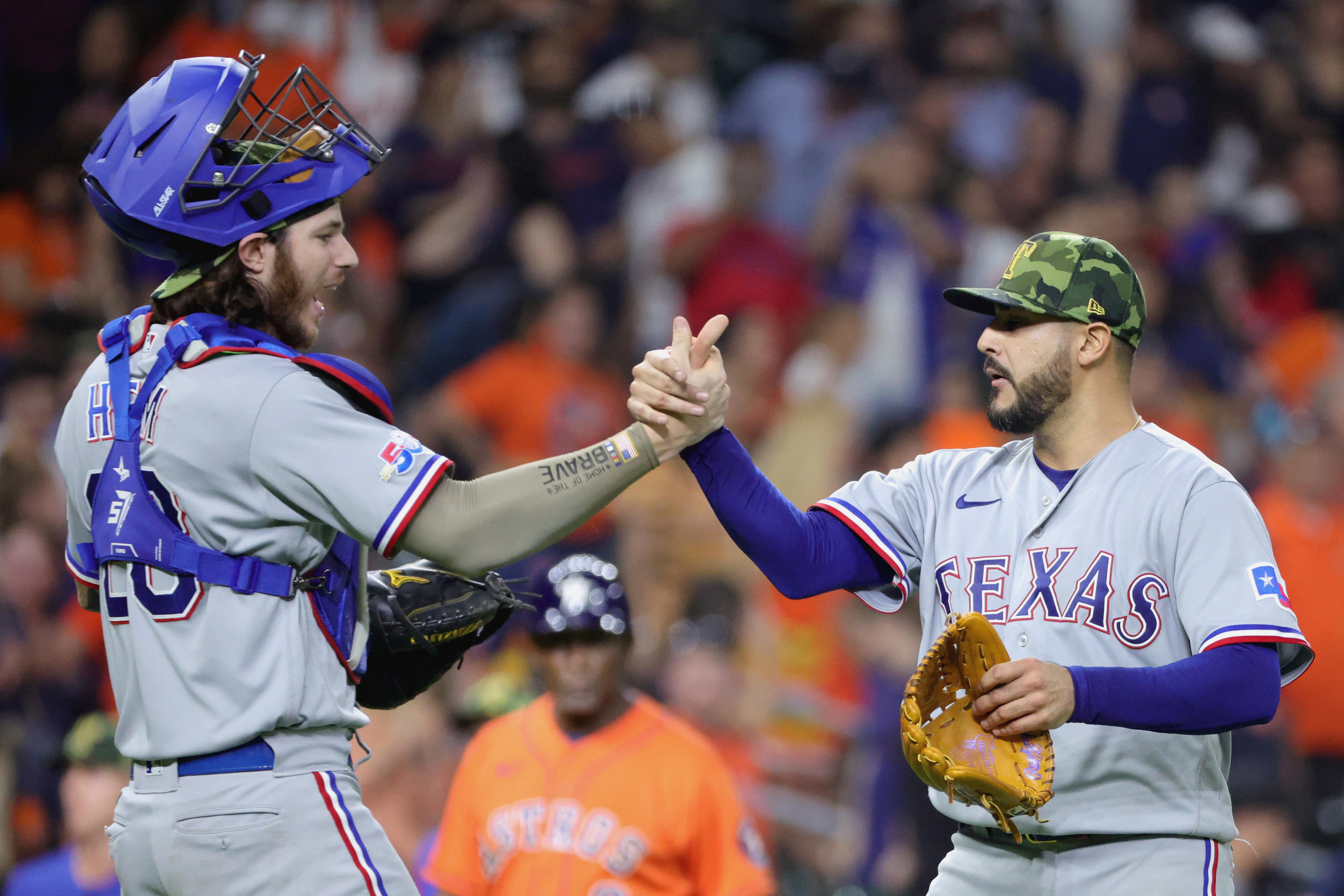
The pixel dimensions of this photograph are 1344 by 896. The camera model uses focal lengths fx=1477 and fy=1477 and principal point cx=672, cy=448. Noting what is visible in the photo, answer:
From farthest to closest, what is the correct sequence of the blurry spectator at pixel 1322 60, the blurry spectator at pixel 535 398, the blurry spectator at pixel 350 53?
the blurry spectator at pixel 1322 60, the blurry spectator at pixel 350 53, the blurry spectator at pixel 535 398

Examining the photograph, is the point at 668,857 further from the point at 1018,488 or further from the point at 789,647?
the point at 789,647

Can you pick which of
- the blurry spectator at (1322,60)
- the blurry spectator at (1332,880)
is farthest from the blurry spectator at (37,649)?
the blurry spectator at (1322,60)

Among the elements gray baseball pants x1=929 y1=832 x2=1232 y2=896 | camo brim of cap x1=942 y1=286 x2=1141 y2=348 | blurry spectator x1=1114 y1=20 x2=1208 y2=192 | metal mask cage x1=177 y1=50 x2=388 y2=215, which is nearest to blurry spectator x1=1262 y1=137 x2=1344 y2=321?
blurry spectator x1=1114 y1=20 x2=1208 y2=192

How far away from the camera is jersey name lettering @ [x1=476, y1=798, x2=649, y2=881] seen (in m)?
4.25

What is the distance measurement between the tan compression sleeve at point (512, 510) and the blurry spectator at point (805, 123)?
583cm

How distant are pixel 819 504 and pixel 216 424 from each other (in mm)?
1518

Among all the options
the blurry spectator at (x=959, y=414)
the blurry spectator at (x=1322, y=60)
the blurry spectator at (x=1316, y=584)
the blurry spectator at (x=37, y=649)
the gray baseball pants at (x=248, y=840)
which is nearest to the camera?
the gray baseball pants at (x=248, y=840)

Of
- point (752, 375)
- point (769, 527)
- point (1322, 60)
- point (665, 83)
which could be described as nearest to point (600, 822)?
point (769, 527)

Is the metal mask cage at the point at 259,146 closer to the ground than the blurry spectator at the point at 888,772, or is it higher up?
higher up

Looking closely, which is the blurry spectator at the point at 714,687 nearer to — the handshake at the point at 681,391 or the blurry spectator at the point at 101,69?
the handshake at the point at 681,391

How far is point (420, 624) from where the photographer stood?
10.1 ft

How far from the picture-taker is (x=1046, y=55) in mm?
9031

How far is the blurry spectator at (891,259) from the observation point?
7840mm

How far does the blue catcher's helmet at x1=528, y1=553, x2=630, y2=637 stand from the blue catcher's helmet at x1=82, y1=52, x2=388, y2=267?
1.97m
